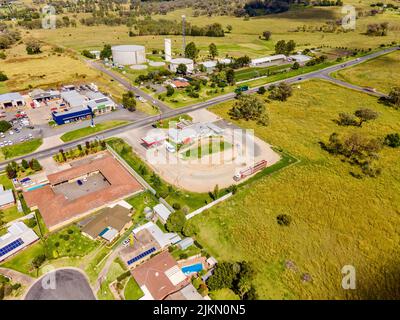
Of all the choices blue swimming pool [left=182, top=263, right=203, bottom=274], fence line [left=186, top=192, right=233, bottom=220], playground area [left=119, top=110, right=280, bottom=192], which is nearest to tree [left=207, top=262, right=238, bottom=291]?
blue swimming pool [left=182, top=263, right=203, bottom=274]

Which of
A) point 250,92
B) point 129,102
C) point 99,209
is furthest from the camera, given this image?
point 250,92

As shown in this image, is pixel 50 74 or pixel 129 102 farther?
pixel 50 74

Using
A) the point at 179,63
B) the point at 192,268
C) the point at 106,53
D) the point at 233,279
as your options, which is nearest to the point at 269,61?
the point at 179,63

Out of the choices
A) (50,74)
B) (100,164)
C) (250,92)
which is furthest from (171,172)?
(50,74)

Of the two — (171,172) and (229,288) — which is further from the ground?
(171,172)

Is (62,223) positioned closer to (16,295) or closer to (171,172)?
(16,295)

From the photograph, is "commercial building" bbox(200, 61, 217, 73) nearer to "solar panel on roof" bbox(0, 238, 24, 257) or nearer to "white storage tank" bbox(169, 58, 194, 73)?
"white storage tank" bbox(169, 58, 194, 73)

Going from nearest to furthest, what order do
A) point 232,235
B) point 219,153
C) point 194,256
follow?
point 194,256, point 232,235, point 219,153
